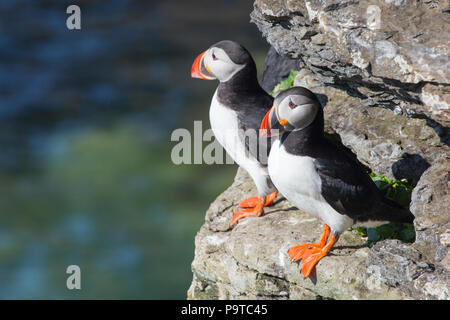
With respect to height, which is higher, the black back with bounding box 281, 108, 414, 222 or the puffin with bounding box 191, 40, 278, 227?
the puffin with bounding box 191, 40, 278, 227

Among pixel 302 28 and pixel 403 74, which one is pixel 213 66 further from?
pixel 403 74

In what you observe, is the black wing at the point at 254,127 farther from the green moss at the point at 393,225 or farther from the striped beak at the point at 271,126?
the green moss at the point at 393,225

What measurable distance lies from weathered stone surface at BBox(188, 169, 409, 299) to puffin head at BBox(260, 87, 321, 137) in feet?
3.04

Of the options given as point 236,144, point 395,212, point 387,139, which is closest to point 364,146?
point 387,139

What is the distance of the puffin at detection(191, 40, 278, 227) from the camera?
4496 millimetres

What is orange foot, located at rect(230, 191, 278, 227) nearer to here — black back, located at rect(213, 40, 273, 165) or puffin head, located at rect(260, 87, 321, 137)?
black back, located at rect(213, 40, 273, 165)

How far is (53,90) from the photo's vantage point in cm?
1348

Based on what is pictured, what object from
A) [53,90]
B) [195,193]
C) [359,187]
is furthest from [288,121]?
[53,90]

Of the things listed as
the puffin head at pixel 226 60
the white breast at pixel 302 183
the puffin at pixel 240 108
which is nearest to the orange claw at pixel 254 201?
the puffin at pixel 240 108

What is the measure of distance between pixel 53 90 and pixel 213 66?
9681mm

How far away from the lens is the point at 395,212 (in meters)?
3.93

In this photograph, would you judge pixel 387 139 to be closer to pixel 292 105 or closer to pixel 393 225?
pixel 393 225

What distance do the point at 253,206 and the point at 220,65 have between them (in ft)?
3.72

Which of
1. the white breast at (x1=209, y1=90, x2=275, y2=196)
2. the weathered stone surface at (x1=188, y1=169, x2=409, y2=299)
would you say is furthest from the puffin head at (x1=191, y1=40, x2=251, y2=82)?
the weathered stone surface at (x1=188, y1=169, x2=409, y2=299)
